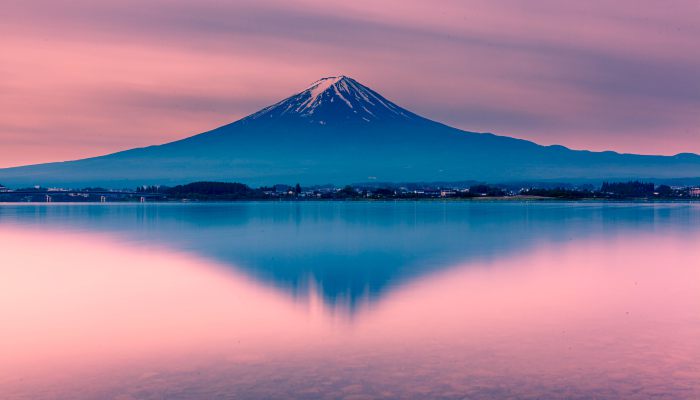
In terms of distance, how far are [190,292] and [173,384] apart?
8593 millimetres

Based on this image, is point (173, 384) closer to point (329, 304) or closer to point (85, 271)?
point (329, 304)

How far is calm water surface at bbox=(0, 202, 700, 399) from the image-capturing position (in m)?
8.16

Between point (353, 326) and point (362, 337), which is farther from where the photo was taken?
point (353, 326)

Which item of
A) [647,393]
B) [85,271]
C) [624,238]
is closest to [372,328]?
[647,393]

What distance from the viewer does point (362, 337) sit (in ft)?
35.1

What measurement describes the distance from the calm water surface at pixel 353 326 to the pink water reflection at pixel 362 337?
40mm

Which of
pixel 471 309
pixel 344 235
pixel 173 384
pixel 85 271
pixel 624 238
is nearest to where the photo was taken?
pixel 173 384

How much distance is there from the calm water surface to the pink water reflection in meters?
0.04

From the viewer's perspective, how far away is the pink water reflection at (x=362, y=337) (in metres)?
8.10

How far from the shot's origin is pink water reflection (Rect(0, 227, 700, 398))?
810 cm

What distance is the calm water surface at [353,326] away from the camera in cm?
816

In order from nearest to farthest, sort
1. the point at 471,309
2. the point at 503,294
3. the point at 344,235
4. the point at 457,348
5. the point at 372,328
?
1. the point at 457,348
2. the point at 372,328
3. the point at 471,309
4. the point at 503,294
5. the point at 344,235

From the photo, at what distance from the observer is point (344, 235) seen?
3856cm

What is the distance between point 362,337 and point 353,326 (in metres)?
0.99
